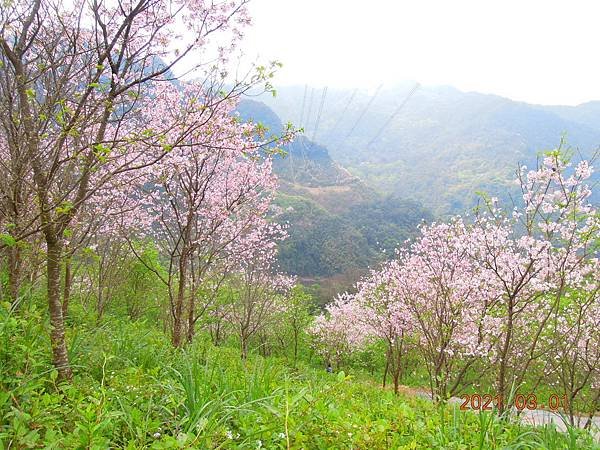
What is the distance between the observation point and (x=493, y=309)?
7926mm

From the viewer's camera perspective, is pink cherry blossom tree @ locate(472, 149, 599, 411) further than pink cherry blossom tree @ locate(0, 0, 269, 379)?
Yes

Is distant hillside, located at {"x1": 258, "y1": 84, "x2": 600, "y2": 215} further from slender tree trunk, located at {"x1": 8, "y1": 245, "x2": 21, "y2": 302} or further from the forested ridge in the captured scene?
slender tree trunk, located at {"x1": 8, "y1": 245, "x2": 21, "y2": 302}

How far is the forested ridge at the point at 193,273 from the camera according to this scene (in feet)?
8.29

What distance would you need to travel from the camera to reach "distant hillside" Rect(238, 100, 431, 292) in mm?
59875

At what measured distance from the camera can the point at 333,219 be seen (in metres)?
72.1

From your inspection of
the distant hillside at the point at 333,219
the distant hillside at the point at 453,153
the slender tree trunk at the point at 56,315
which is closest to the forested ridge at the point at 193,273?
the slender tree trunk at the point at 56,315

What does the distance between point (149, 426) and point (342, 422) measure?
1107mm

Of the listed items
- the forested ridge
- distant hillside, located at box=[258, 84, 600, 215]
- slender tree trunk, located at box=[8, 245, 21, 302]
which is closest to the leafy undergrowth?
the forested ridge

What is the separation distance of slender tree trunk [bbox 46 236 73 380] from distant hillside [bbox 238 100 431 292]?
38.7m

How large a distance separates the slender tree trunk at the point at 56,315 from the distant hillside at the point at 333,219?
38706 mm

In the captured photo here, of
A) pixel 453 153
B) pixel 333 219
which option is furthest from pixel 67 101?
pixel 453 153

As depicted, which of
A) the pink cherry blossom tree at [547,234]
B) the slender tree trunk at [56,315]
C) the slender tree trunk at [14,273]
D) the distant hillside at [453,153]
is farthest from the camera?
the distant hillside at [453,153]

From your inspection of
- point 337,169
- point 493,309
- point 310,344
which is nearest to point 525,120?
point 337,169

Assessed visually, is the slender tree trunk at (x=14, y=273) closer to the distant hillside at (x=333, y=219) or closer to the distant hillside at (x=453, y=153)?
the distant hillside at (x=333, y=219)
